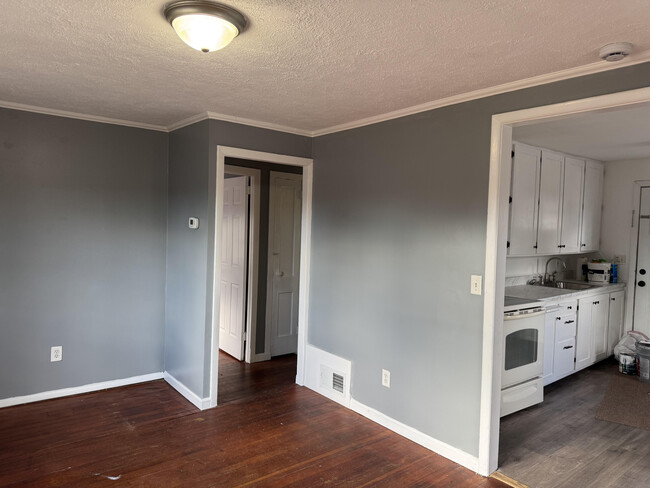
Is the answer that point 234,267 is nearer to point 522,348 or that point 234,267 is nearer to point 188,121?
point 188,121

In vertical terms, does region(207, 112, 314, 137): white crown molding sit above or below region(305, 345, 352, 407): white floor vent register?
above

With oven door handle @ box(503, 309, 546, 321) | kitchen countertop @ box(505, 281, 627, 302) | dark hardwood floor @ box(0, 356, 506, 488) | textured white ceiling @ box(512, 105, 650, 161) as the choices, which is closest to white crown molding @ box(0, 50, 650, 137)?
textured white ceiling @ box(512, 105, 650, 161)

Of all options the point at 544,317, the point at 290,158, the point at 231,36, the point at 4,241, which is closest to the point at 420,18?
the point at 231,36

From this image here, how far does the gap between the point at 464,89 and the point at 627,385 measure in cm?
355

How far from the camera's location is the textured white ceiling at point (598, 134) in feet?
11.0

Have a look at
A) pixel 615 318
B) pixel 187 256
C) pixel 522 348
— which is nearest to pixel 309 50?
pixel 187 256

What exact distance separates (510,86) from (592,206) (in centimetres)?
340

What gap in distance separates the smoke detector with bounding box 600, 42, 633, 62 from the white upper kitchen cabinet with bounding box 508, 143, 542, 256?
6.84 feet

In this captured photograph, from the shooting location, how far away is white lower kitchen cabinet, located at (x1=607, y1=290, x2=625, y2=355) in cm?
514

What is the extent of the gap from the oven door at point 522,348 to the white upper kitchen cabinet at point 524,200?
73 centimetres

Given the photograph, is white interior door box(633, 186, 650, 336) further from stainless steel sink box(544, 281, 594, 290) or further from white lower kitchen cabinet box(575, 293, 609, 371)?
stainless steel sink box(544, 281, 594, 290)

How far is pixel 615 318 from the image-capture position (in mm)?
5219

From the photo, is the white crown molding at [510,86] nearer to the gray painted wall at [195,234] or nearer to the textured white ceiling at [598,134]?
the textured white ceiling at [598,134]

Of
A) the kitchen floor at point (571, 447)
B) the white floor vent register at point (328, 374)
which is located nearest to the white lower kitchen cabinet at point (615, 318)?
the kitchen floor at point (571, 447)
